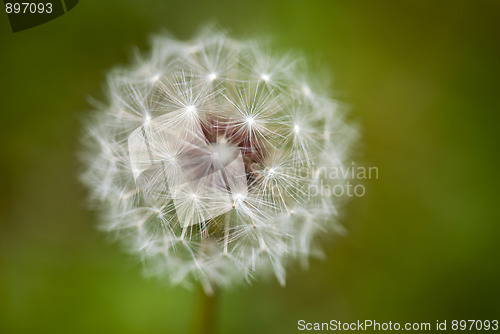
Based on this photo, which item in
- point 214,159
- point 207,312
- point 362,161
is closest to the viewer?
point 214,159

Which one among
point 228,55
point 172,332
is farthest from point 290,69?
point 172,332

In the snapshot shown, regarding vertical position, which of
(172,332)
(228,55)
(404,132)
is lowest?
(172,332)

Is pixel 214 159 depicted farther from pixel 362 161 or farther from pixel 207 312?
pixel 362 161

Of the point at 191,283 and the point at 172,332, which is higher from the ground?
the point at 191,283

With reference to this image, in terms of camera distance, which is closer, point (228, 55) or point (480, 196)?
point (228, 55)

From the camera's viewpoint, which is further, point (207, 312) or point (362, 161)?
point (362, 161)

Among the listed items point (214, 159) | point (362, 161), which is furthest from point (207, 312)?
point (362, 161)

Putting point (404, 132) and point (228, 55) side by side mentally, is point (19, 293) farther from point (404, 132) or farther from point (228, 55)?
point (404, 132)

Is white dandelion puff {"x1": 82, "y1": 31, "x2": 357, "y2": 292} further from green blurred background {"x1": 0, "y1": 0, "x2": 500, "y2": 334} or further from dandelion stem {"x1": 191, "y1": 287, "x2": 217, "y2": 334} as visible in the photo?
Result: green blurred background {"x1": 0, "y1": 0, "x2": 500, "y2": 334}
